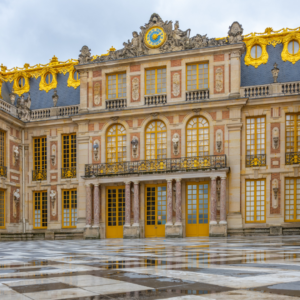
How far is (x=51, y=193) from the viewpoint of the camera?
3097 centimetres

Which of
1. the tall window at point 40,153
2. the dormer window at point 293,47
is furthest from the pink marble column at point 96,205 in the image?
the dormer window at point 293,47

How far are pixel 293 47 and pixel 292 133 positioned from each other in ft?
19.8

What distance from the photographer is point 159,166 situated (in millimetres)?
27953

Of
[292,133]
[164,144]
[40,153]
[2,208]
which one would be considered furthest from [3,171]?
[292,133]

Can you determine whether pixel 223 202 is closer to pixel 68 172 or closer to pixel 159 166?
pixel 159 166

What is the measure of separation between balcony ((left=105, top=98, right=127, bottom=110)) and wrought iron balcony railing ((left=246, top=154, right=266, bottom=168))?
8.38 metres

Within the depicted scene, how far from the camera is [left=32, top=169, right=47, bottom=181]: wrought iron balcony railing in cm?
3153

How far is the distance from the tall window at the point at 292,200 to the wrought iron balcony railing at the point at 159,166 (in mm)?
3757

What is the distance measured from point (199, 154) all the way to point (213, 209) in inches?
137

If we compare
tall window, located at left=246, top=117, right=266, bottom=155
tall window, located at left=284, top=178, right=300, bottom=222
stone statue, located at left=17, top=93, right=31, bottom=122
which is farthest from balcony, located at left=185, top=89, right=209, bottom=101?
stone statue, located at left=17, top=93, right=31, bottom=122

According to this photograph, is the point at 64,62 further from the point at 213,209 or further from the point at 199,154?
the point at 213,209

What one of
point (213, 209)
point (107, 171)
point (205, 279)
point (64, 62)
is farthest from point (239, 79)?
point (205, 279)

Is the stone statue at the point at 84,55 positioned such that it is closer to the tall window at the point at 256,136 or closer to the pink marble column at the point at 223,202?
the tall window at the point at 256,136

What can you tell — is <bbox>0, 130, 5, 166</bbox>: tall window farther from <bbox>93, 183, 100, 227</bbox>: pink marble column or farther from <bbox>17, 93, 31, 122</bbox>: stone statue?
<bbox>93, 183, 100, 227</bbox>: pink marble column
